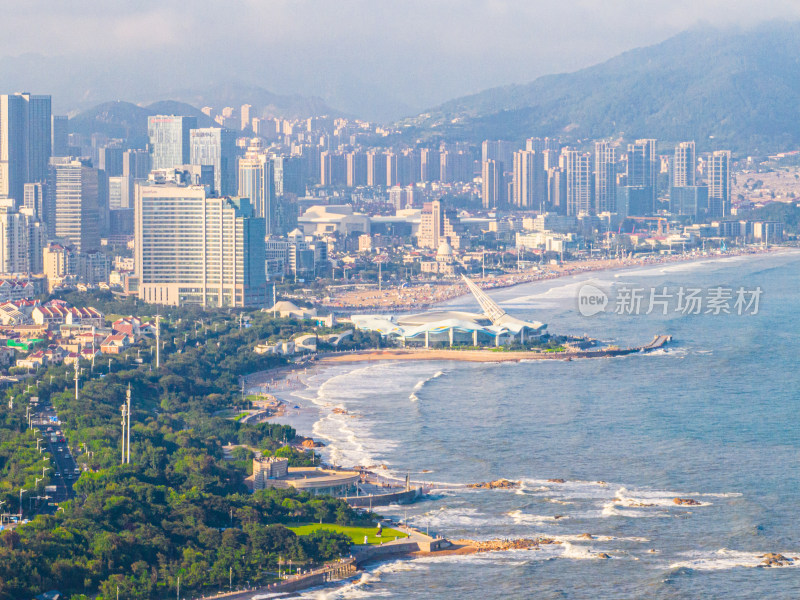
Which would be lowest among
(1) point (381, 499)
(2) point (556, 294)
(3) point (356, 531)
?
(3) point (356, 531)

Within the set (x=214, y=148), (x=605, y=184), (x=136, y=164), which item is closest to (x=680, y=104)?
(x=605, y=184)

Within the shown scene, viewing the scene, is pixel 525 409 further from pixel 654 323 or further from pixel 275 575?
pixel 654 323

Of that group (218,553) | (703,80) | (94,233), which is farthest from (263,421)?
(703,80)

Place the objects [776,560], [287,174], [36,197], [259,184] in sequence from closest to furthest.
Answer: [776,560] → [36,197] → [259,184] → [287,174]

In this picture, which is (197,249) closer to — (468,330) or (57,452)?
(468,330)

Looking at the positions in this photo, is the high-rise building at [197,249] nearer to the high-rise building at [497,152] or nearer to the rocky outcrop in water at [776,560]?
the rocky outcrop in water at [776,560]

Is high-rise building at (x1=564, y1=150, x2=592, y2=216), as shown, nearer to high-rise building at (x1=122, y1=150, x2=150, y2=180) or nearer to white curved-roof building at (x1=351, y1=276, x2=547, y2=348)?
high-rise building at (x1=122, y1=150, x2=150, y2=180)
